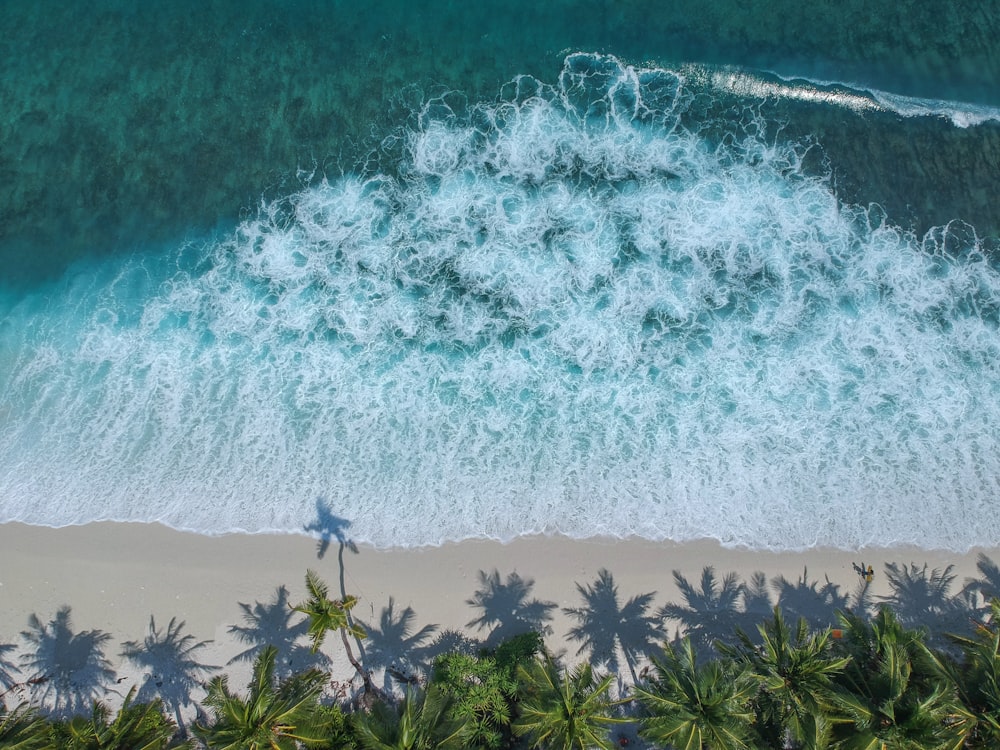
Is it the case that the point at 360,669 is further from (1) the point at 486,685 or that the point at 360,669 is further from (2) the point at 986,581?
(2) the point at 986,581

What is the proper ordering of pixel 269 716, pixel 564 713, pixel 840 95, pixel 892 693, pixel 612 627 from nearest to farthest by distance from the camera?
pixel 564 713 < pixel 892 693 < pixel 269 716 < pixel 612 627 < pixel 840 95

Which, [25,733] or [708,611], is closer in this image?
[25,733]

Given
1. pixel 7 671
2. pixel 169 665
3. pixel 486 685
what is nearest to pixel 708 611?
pixel 486 685

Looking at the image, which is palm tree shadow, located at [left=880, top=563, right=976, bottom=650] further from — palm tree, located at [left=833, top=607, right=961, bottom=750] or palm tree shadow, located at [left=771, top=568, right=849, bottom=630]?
palm tree, located at [left=833, top=607, right=961, bottom=750]

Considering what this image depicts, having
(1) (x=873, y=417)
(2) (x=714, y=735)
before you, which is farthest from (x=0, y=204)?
(1) (x=873, y=417)

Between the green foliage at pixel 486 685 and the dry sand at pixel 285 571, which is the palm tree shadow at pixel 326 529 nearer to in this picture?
the dry sand at pixel 285 571

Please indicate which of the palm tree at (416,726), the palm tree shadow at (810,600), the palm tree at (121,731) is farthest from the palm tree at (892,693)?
the palm tree at (121,731)
